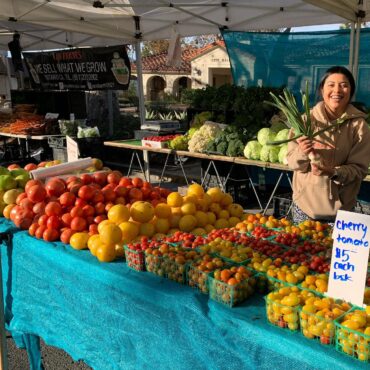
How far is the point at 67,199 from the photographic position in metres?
2.84

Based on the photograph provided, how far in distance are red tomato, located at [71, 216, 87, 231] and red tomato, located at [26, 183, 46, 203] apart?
16.6 inches

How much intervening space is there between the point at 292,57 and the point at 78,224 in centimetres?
535

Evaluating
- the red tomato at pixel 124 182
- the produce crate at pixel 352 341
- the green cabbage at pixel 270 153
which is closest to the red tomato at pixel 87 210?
the red tomato at pixel 124 182

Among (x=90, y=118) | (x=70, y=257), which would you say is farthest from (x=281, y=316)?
(x=90, y=118)

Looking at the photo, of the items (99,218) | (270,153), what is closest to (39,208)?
(99,218)

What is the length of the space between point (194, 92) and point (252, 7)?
1.68m

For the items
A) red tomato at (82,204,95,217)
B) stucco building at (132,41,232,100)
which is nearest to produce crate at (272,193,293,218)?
red tomato at (82,204,95,217)

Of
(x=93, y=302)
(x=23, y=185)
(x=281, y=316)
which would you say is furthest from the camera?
(x=23, y=185)

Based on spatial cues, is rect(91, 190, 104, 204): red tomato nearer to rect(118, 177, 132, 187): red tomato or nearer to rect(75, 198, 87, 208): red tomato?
rect(75, 198, 87, 208): red tomato

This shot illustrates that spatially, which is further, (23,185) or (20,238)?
(23,185)

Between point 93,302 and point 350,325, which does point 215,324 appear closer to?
point 350,325

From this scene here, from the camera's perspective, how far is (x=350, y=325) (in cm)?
141

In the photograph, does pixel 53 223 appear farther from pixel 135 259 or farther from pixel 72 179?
pixel 135 259

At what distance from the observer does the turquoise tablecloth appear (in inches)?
63.2
